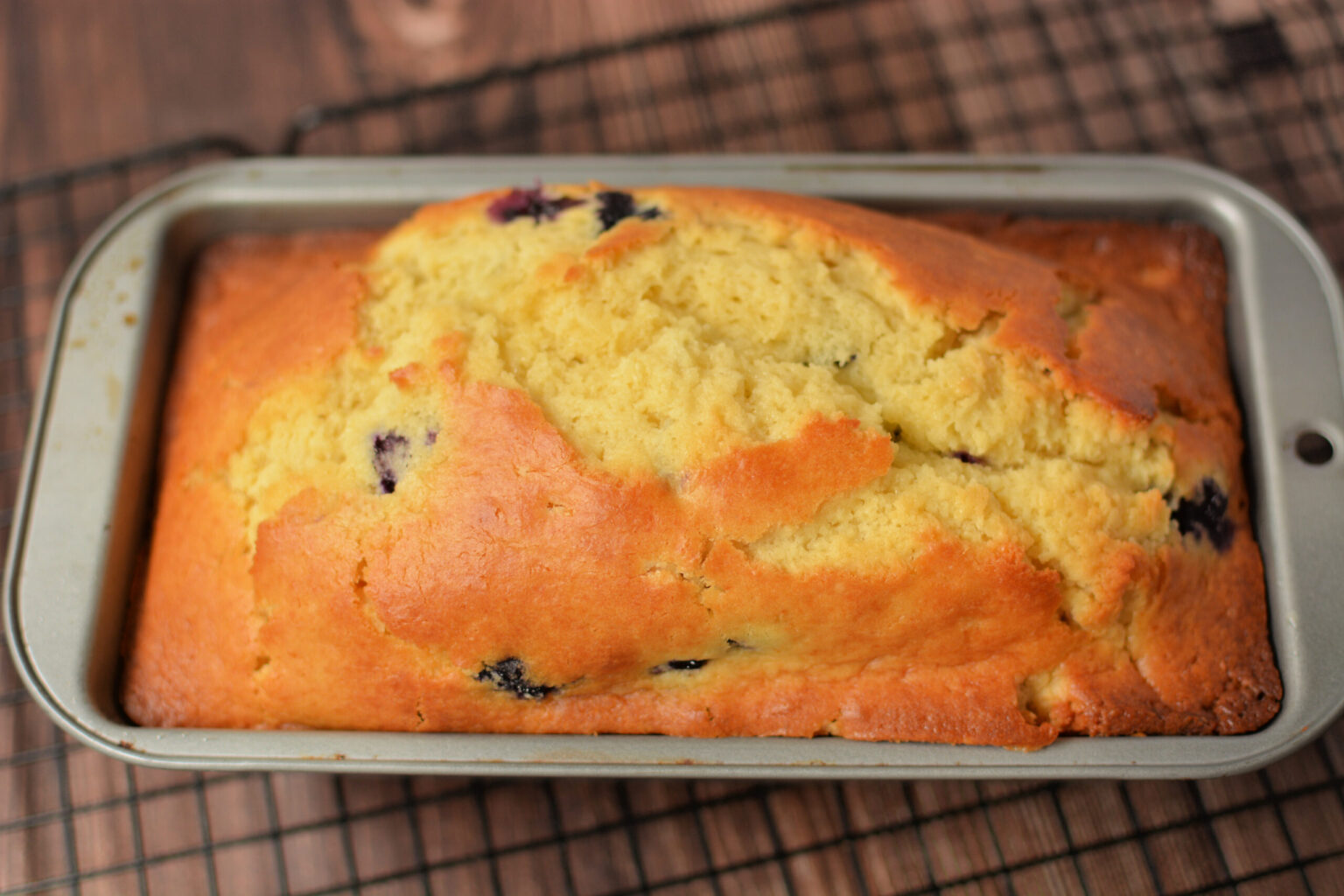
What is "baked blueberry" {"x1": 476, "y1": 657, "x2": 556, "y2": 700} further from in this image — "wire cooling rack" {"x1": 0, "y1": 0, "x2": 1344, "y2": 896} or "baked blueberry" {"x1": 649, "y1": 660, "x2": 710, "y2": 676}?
"wire cooling rack" {"x1": 0, "y1": 0, "x2": 1344, "y2": 896}

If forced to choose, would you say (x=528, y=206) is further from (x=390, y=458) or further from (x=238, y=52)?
(x=238, y=52)

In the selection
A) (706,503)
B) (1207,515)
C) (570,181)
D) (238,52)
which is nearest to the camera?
(706,503)

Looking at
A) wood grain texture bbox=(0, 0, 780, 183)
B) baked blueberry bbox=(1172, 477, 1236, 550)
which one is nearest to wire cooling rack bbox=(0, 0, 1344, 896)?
wood grain texture bbox=(0, 0, 780, 183)

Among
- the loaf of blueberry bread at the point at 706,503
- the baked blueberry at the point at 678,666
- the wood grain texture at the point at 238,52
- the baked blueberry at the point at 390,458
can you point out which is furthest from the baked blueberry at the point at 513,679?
the wood grain texture at the point at 238,52

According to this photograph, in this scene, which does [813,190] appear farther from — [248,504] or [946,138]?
[248,504]

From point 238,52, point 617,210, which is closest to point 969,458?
point 617,210

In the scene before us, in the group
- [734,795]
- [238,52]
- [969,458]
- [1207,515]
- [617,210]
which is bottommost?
[734,795]

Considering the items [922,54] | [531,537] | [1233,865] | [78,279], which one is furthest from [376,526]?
[922,54]
